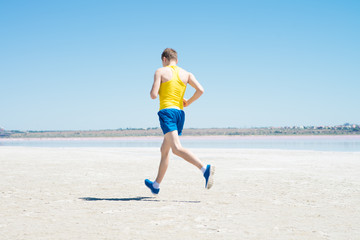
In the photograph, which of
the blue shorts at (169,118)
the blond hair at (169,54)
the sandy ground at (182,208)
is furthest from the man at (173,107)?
the sandy ground at (182,208)

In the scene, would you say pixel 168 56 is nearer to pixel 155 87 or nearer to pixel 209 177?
pixel 155 87

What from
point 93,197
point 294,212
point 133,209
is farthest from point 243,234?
point 93,197

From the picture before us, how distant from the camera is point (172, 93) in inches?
197

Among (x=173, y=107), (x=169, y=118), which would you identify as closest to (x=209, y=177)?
(x=169, y=118)

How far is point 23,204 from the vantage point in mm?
4793

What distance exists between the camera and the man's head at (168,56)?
5.26m

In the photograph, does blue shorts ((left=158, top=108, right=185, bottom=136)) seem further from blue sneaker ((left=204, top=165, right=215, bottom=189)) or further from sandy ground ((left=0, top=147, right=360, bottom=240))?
sandy ground ((left=0, top=147, right=360, bottom=240))

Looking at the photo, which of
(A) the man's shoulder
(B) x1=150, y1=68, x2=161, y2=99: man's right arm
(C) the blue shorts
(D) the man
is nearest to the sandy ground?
(D) the man

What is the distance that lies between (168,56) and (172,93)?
1.98 feet

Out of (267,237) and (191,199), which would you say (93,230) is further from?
(191,199)

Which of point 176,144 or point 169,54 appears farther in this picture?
point 169,54

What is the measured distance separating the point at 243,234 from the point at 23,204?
301 cm

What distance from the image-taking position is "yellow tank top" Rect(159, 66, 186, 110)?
4.99m

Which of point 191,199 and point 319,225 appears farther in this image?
point 191,199
